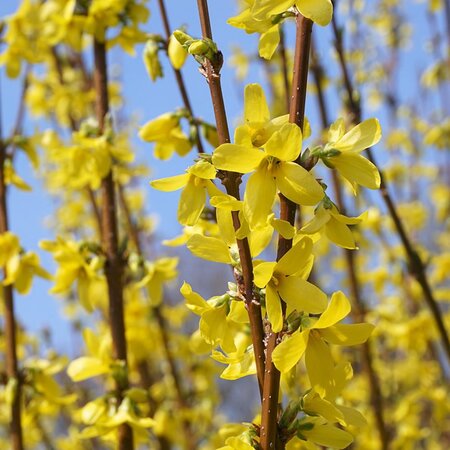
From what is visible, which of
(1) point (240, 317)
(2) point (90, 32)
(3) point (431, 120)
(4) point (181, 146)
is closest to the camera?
(1) point (240, 317)

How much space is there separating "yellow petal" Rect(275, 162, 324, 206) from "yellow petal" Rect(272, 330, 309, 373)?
21cm

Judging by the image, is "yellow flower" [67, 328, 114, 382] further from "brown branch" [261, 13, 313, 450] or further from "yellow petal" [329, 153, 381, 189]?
"yellow petal" [329, 153, 381, 189]

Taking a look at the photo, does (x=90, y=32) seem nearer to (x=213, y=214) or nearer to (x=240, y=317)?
(x=213, y=214)

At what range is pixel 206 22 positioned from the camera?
1167 mm

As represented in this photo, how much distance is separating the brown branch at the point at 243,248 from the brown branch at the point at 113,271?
98cm

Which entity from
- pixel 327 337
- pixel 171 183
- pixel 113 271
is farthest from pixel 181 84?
pixel 327 337

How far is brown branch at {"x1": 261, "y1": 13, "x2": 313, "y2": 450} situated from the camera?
0.99 meters

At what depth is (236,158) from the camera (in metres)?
1.00

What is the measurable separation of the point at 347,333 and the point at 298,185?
261 millimetres

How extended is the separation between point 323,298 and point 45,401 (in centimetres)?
164

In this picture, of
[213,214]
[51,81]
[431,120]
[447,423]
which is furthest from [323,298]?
[431,120]

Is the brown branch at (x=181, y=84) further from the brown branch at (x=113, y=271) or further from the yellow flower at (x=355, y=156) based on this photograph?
the yellow flower at (x=355, y=156)

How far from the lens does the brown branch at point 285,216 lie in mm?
986

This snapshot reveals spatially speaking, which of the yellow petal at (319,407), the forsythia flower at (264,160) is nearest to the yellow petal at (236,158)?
the forsythia flower at (264,160)
